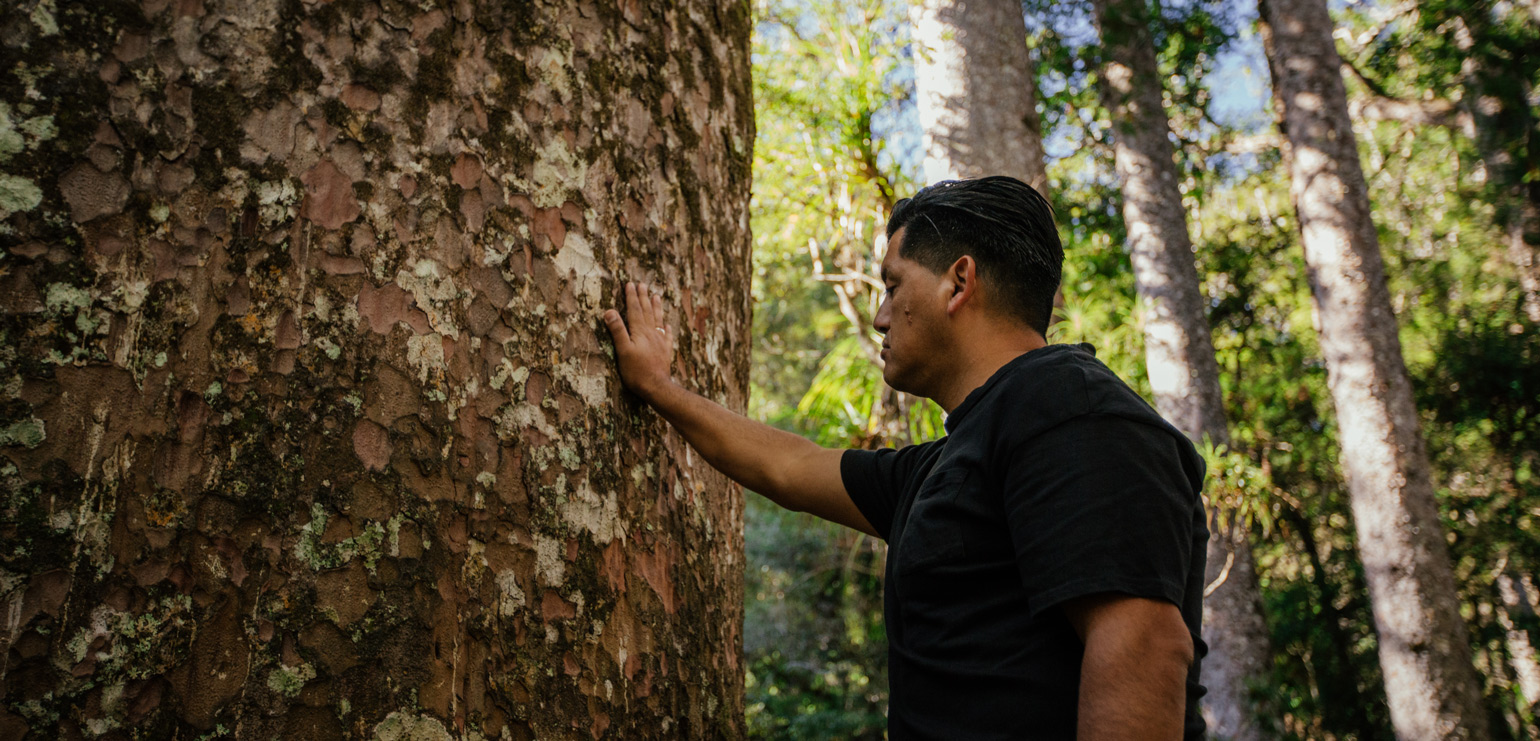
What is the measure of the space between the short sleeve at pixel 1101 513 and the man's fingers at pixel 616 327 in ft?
2.36

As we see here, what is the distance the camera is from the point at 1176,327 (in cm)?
823

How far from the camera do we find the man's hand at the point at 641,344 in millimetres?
1670

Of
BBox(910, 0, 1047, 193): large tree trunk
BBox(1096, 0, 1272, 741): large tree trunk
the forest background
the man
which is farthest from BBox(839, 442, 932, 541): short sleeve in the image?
BBox(1096, 0, 1272, 741): large tree trunk

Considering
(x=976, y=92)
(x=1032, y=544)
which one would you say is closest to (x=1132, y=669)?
(x=1032, y=544)

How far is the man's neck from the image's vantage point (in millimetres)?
1699

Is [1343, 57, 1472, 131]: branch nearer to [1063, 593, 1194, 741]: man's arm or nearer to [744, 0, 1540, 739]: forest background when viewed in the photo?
[744, 0, 1540, 739]: forest background

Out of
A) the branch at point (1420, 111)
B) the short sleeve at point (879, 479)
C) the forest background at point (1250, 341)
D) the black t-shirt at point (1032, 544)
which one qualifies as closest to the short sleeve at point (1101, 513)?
the black t-shirt at point (1032, 544)

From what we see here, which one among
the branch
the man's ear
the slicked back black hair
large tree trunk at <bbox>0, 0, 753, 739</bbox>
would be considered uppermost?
the branch

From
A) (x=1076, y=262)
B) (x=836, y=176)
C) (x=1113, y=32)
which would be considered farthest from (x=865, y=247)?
(x=1076, y=262)

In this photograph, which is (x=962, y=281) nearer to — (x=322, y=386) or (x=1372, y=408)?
(x=322, y=386)

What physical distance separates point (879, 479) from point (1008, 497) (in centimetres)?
62

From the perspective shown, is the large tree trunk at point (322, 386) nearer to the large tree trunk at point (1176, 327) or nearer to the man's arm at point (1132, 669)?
the man's arm at point (1132, 669)

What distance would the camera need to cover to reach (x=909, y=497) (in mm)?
1761

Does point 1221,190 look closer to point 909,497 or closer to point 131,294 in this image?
point 909,497
